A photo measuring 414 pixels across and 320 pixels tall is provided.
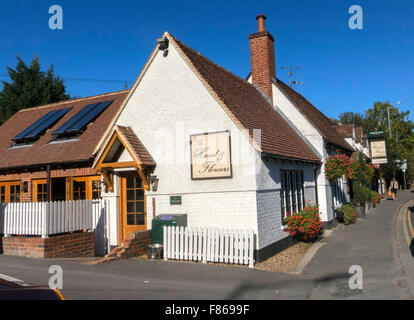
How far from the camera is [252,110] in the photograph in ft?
39.7

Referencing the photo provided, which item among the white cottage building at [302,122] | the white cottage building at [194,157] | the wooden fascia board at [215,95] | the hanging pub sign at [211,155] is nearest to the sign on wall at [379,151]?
the white cottage building at [302,122]

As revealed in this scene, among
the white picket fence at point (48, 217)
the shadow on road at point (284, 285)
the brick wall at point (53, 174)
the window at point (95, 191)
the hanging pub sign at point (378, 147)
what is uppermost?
the hanging pub sign at point (378, 147)

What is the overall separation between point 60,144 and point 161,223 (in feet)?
21.1

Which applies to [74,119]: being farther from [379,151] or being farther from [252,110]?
[379,151]

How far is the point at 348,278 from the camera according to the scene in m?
7.79

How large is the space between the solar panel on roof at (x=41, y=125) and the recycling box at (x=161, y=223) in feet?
26.7

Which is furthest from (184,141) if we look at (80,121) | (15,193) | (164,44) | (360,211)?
(360,211)

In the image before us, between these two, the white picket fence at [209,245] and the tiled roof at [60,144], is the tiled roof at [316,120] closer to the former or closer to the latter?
the white picket fence at [209,245]

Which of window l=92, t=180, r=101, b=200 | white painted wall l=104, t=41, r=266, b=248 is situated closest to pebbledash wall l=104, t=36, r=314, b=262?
white painted wall l=104, t=41, r=266, b=248

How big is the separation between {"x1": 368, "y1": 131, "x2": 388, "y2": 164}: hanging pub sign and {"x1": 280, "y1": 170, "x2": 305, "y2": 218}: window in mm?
17137

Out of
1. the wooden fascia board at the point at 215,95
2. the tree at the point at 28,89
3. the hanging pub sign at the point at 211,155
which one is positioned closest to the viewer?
the wooden fascia board at the point at 215,95

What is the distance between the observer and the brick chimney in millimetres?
15844

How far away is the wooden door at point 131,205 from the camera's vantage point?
11.5m
